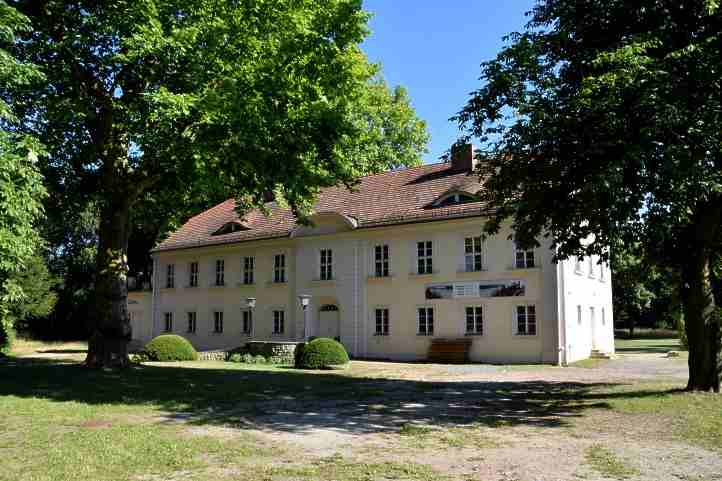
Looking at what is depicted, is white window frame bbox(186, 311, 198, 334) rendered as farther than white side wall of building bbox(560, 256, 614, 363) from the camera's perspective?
Yes

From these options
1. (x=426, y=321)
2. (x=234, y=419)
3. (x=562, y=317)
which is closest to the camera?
(x=234, y=419)

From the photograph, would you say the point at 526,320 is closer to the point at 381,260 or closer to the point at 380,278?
the point at 380,278

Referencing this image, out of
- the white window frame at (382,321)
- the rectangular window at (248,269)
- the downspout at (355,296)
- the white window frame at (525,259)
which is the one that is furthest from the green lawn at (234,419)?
the rectangular window at (248,269)

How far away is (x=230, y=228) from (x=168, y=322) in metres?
7.97

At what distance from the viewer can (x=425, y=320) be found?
29203 mm

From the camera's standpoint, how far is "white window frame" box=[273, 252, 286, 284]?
34406 millimetres

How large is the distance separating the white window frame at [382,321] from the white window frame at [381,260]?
5.43ft

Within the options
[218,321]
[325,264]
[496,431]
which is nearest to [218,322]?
[218,321]

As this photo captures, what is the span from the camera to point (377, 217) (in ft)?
101

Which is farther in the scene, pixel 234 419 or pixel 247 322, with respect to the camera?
pixel 247 322

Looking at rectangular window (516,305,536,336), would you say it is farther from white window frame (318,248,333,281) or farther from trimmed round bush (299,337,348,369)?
white window frame (318,248,333,281)

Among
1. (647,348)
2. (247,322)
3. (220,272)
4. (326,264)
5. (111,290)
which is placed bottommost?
(647,348)

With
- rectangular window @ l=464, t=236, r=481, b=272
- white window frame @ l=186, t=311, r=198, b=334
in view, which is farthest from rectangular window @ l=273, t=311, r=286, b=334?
rectangular window @ l=464, t=236, r=481, b=272

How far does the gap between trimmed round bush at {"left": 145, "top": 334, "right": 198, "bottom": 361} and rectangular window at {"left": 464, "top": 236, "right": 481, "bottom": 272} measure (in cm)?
1288
